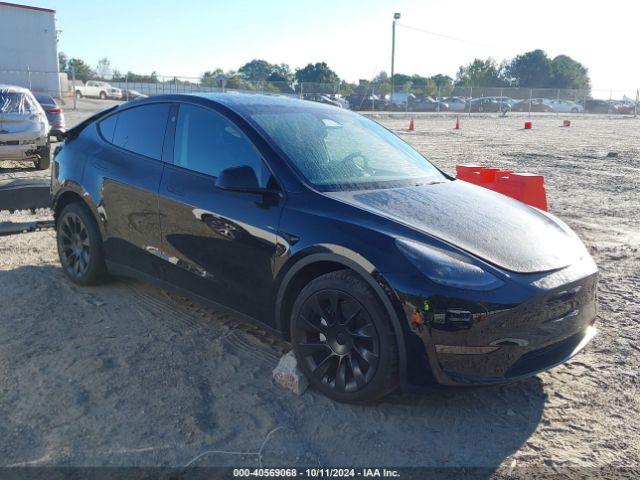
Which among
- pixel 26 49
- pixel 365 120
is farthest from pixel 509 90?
pixel 365 120

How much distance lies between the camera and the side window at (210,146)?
12.5ft

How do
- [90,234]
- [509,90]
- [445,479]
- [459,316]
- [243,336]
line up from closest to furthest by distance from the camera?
[445,479]
[459,316]
[243,336]
[90,234]
[509,90]

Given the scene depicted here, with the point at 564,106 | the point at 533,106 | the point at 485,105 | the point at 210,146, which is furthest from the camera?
the point at 564,106

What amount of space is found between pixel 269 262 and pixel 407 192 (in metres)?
1.01

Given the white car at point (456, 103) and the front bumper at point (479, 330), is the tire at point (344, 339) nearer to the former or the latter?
the front bumper at point (479, 330)

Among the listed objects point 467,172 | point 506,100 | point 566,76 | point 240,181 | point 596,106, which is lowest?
point 467,172

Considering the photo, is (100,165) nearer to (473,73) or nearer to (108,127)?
(108,127)

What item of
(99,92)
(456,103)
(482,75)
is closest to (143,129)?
(99,92)

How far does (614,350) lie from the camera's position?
13.4ft

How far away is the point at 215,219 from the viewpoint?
3.79 meters

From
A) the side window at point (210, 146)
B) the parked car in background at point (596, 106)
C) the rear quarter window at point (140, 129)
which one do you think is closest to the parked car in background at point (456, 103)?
the parked car in background at point (596, 106)

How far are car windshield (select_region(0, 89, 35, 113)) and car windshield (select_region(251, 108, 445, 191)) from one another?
8.69 meters

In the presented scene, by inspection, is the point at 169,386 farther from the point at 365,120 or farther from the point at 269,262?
the point at 365,120

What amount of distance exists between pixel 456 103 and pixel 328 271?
5351cm
